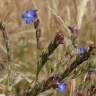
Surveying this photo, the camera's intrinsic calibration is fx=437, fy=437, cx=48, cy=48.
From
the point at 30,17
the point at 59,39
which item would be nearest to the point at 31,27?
the point at 30,17

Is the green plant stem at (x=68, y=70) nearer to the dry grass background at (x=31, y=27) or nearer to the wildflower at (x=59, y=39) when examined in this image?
the wildflower at (x=59, y=39)

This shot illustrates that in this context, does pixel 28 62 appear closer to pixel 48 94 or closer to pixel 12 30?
pixel 12 30

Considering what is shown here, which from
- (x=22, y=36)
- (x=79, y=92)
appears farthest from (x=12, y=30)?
(x=79, y=92)

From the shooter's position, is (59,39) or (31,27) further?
(31,27)

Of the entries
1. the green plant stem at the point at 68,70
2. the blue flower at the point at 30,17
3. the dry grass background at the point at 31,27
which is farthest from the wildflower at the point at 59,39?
the dry grass background at the point at 31,27

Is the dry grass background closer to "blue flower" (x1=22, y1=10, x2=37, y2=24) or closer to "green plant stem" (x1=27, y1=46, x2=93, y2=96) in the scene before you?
"blue flower" (x1=22, y1=10, x2=37, y2=24)

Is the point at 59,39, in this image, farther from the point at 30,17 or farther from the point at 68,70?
the point at 30,17

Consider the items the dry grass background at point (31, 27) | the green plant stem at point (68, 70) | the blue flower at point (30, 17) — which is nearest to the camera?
the green plant stem at point (68, 70)

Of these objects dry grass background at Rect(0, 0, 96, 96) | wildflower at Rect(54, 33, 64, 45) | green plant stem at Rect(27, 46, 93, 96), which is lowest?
dry grass background at Rect(0, 0, 96, 96)

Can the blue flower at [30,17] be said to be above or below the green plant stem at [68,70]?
above

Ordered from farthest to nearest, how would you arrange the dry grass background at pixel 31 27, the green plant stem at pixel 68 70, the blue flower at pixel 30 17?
the dry grass background at pixel 31 27 < the blue flower at pixel 30 17 < the green plant stem at pixel 68 70

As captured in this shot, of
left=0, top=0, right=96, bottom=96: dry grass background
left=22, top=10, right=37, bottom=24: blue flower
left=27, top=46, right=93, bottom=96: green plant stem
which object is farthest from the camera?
left=0, top=0, right=96, bottom=96: dry grass background

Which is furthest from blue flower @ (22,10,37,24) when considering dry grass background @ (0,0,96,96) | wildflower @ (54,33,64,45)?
dry grass background @ (0,0,96,96)
